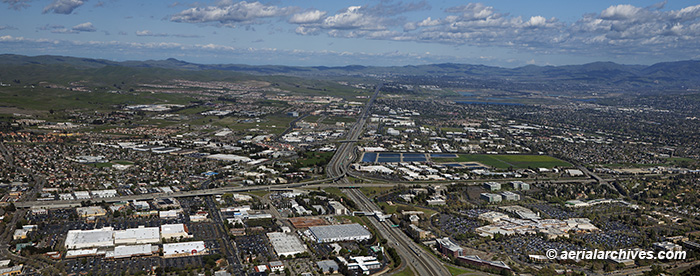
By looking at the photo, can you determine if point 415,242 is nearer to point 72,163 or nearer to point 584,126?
point 72,163

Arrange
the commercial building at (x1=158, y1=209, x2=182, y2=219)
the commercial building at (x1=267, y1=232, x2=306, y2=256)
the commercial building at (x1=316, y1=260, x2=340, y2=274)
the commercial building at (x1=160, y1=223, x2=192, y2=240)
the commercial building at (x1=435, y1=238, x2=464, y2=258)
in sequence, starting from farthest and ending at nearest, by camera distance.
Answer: the commercial building at (x1=158, y1=209, x2=182, y2=219), the commercial building at (x1=160, y1=223, x2=192, y2=240), the commercial building at (x1=435, y1=238, x2=464, y2=258), the commercial building at (x1=267, y1=232, x2=306, y2=256), the commercial building at (x1=316, y1=260, x2=340, y2=274)

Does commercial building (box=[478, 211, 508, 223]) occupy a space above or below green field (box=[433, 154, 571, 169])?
above

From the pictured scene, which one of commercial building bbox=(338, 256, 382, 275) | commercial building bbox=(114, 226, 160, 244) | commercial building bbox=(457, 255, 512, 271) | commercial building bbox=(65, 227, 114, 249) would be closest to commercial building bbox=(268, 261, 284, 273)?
commercial building bbox=(338, 256, 382, 275)

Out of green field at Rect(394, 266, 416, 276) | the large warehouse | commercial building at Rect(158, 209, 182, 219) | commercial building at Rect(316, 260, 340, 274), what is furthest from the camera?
commercial building at Rect(158, 209, 182, 219)

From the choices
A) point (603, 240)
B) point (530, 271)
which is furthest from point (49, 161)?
point (603, 240)

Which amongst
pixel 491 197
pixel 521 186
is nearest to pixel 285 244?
pixel 491 197

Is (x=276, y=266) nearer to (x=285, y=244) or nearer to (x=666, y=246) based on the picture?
(x=285, y=244)

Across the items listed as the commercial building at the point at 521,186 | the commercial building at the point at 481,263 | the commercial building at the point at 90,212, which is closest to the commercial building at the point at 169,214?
the commercial building at the point at 90,212

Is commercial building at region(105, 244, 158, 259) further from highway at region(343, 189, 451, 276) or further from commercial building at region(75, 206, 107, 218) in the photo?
highway at region(343, 189, 451, 276)
